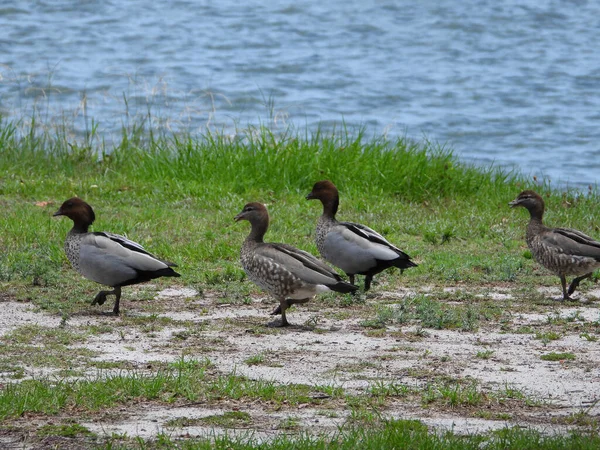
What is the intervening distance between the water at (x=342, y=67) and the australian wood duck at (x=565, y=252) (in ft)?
35.8

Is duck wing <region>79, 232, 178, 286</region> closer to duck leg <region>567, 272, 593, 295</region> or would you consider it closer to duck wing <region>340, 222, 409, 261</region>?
duck wing <region>340, 222, 409, 261</region>

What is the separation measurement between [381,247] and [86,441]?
171 inches

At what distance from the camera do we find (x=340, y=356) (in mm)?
7895

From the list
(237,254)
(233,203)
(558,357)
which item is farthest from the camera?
(233,203)

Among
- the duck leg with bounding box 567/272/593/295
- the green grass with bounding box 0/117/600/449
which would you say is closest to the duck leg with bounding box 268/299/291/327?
the green grass with bounding box 0/117/600/449

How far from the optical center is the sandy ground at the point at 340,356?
6.48 m

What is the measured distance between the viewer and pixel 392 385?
22.9 ft

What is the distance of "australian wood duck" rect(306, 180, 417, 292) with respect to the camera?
9.76 meters

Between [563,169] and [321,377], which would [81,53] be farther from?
[321,377]

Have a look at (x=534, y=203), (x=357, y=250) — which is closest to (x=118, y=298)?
(x=357, y=250)

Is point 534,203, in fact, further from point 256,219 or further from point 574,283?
point 256,219

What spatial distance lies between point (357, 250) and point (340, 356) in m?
2.09

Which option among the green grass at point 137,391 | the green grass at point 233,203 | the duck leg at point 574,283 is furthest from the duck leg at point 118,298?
the duck leg at point 574,283

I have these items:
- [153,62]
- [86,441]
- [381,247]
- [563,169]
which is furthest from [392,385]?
[153,62]
